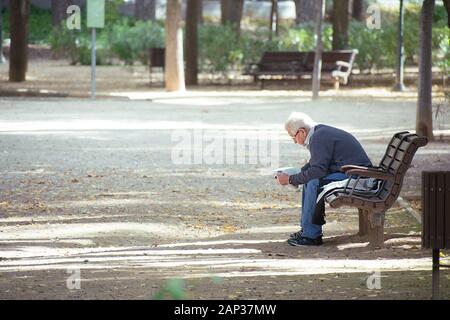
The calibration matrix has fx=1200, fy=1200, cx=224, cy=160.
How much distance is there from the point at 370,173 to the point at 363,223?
89 centimetres

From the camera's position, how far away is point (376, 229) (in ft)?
36.0

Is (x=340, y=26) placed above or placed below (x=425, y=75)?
above

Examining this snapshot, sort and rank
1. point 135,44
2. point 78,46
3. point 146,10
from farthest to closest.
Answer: point 146,10, point 78,46, point 135,44

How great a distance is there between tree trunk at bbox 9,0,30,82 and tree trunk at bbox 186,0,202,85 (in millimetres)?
4854

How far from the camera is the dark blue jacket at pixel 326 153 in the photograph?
36.7 feet

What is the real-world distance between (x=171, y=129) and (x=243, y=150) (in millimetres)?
3642

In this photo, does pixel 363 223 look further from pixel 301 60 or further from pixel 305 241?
pixel 301 60

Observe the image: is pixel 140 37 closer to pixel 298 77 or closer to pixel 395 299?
pixel 298 77

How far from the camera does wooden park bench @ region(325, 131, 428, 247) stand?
10719 mm

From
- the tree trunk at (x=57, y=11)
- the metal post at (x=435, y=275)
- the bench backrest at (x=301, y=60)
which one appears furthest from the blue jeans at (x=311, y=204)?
the tree trunk at (x=57, y=11)

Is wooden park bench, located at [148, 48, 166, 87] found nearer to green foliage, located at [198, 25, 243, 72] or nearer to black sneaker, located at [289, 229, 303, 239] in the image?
green foliage, located at [198, 25, 243, 72]
